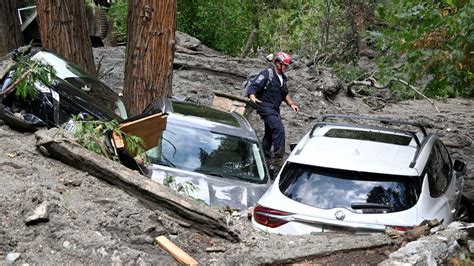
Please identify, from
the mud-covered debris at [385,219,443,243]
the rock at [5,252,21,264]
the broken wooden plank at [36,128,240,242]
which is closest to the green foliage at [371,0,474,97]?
the mud-covered debris at [385,219,443,243]

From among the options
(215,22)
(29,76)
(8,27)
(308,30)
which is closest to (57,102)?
(29,76)

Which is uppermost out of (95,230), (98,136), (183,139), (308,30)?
(95,230)

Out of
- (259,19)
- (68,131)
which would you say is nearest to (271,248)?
(68,131)

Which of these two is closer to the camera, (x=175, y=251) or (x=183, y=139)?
(x=175, y=251)

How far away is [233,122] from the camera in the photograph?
8195mm

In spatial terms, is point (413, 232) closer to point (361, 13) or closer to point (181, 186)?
point (181, 186)

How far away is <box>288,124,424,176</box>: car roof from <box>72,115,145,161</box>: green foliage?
1609 mm

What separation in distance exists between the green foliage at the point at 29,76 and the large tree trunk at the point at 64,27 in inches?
162

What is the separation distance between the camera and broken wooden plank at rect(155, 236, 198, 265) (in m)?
4.19

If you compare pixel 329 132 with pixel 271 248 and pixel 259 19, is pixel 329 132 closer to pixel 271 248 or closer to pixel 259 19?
pixel 271 248

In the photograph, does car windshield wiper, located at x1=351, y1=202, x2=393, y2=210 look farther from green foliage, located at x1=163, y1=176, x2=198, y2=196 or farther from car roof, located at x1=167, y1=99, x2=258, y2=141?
car roof, located at x1=167, y1=99, x2=258, y2=141

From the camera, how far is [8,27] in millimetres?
13977

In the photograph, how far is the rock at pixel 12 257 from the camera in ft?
12.4

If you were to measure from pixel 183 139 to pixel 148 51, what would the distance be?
2.79 meters
